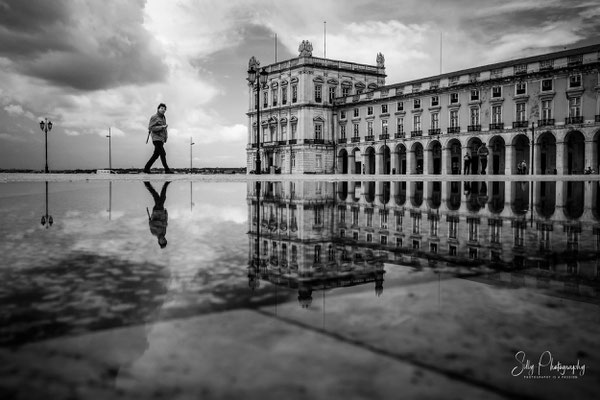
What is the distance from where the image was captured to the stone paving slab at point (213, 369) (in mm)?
1177

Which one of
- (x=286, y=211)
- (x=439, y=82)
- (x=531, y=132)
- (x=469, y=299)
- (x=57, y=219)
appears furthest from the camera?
(x=439, y=82)

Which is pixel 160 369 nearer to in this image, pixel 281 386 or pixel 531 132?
pixel 281 386

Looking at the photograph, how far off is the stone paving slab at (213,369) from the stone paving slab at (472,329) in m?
0.09

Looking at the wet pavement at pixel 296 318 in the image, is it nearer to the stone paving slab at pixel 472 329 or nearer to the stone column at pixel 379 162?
the stone paving slab at pixel 472 329

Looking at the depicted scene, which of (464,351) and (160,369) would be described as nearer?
(160,369)

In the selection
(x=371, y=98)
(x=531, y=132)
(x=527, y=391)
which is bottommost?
(x=527, y=391)

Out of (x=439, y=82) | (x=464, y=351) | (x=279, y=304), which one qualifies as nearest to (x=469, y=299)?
(x=464, y=351)

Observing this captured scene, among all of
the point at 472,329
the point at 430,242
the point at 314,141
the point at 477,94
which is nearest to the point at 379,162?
the point at 314,141

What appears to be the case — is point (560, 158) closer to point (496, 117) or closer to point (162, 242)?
point (496, 117)

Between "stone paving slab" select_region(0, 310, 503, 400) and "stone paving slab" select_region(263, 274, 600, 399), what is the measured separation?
0.29ft

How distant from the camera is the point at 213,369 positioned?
1295 millimetres

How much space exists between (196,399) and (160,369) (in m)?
0.21

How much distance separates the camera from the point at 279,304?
6.27 ft

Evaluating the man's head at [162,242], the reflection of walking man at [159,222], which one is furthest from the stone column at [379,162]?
the man's head at [162,242]
